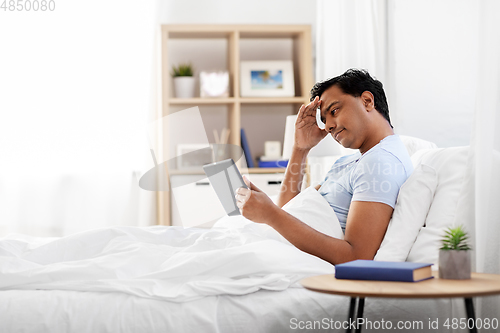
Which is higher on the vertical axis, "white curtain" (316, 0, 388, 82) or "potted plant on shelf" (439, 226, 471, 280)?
"white curtain" (316, 0, 388, 82)

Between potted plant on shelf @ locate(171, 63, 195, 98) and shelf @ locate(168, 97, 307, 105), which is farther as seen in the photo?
potted plant on shelf @ locate(171, 63, 195, 98)

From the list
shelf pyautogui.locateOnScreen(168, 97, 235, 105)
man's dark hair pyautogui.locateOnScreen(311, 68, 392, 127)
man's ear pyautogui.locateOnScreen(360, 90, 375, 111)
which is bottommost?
man's ear pyautogui.locateOnScreen(360, 90, 375, 111)

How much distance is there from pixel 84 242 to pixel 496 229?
3.54 feet

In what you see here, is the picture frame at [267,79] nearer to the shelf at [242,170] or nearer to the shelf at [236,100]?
the shelf at [236,100]

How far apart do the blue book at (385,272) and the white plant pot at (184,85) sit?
9.17ft

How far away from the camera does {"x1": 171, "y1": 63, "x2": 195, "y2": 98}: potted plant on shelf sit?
362cm

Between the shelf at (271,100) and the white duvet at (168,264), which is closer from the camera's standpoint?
the white duvet at (168,264)

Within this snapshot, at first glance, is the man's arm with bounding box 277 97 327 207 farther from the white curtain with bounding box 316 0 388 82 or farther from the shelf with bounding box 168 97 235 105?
the shelf with bounding box 168 97 235 105

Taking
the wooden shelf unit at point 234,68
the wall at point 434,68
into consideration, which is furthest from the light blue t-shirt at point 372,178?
the wooden shelf unit at point 234,68

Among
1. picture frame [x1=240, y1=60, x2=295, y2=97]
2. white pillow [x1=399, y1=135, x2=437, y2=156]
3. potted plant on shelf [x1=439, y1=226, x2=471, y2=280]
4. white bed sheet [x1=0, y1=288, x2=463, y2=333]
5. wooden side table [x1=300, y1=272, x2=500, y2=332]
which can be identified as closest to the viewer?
wooden side table [x1=300, y1=272, x2=500, y2=332]

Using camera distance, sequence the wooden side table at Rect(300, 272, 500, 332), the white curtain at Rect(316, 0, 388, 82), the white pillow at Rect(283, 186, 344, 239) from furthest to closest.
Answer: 1. the white curtain at Rect(316, 0, 388, 82)
2. the white pillow at Rect(283, 186, 344, 239)
3. the wooden side table at Rect(300, 272, 500, 332)

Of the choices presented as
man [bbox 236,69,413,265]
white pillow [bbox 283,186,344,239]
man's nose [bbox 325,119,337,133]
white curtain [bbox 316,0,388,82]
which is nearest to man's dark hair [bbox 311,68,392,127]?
man [bbox 236,69,413,265]

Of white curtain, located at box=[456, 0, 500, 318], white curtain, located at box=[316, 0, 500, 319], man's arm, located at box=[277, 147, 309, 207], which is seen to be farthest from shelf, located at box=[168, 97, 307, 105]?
white curtain, located at box=[456, 0, 500, 318]

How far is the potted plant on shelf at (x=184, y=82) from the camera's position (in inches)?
143
